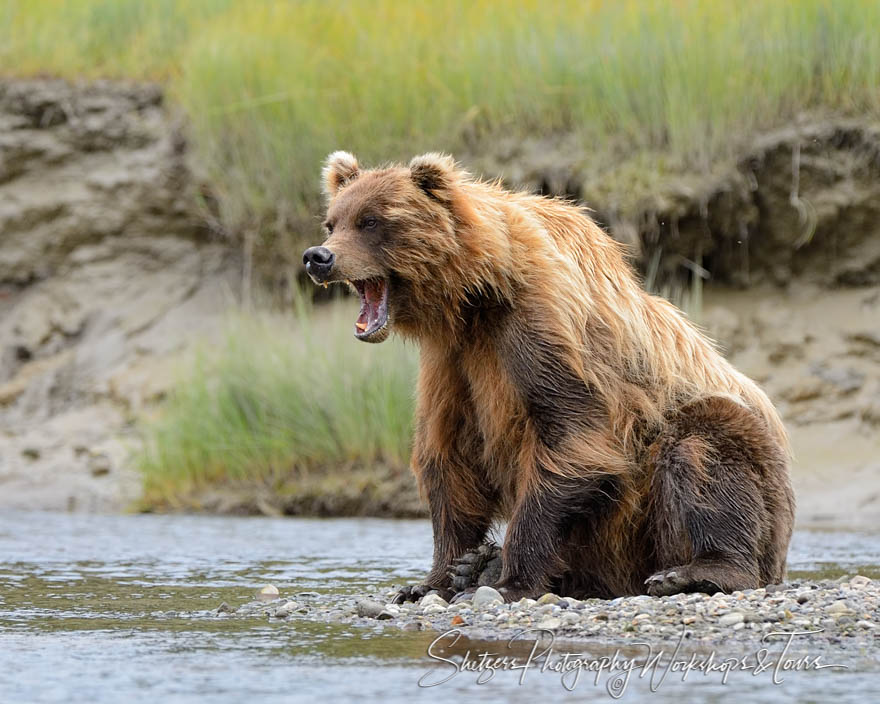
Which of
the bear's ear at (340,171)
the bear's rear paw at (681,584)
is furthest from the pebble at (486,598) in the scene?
the bear's ear at (340,171)

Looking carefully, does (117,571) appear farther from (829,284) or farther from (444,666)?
(829,284)

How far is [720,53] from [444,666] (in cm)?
878

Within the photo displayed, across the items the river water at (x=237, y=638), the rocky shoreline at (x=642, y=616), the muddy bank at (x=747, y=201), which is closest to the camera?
the river water at (x=237, y=638)

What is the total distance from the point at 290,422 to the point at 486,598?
624 centimetres

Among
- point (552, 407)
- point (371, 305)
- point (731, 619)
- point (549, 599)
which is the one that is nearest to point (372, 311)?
point (371, 305)

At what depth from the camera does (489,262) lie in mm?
5699

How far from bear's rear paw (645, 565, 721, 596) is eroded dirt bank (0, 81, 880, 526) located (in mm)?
4823

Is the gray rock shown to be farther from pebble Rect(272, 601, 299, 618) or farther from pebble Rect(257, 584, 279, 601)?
pebble Rect(257, 584, 279, 601)

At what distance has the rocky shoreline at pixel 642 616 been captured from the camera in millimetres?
4758

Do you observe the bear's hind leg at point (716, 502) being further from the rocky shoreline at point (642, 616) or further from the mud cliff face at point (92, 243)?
the mud cliff face at point (92, 243)

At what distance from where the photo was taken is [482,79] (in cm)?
1295

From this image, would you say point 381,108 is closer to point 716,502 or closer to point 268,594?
point 268,594

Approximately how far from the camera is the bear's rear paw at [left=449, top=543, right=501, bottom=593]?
5914 mm

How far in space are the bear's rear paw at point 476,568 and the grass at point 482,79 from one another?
20.5ft
